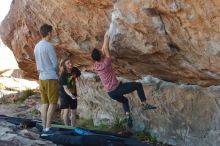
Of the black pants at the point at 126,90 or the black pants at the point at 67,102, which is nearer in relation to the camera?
the black pants at the point at 126,90

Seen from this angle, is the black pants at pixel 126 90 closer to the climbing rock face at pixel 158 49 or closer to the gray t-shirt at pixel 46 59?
the climbing rock face at pixel 158 49

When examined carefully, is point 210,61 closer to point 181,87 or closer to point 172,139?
point 181,87

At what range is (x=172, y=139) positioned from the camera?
962 cm

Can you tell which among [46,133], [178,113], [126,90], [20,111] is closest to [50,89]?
[46,133]

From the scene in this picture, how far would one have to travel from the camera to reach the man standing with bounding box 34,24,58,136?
29.2 feet

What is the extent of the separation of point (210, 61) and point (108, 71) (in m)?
2.05

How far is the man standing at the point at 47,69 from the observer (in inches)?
350

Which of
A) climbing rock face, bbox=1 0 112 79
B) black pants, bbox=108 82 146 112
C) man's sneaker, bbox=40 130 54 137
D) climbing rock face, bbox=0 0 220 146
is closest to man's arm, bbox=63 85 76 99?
man's sneaker, bbox=40 130 54 137

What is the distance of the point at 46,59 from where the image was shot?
900 centimetres

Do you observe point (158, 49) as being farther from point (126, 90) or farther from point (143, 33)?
point (126, 90)

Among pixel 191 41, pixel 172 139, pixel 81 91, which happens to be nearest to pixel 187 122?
pixel 172 139

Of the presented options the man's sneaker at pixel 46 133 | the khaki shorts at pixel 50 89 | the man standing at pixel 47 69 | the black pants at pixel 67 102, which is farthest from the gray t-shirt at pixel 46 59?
the man's sneaker at pixel 46 133

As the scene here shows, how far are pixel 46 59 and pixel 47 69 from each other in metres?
0.19

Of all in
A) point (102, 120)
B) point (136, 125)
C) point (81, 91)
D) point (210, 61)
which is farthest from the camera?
point (81, 91)
